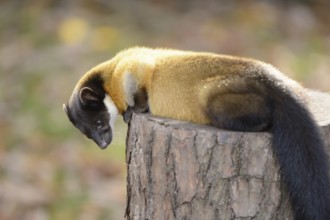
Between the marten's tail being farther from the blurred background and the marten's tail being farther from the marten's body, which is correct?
the blurred background

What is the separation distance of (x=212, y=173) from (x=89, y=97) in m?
1.04

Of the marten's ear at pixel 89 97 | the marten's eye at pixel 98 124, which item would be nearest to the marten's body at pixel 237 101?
the marten's ear at pixel 89 97

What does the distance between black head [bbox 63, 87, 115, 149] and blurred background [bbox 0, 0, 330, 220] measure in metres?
1.86

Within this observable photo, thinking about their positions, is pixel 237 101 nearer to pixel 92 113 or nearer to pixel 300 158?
pixel 300 158

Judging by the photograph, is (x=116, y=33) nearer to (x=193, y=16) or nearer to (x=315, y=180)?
(x=193, y=16)

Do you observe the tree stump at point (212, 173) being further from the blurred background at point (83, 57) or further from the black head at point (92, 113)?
the blurred background at point (83, 57)

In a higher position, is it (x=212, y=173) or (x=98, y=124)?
(x=98, y=124)

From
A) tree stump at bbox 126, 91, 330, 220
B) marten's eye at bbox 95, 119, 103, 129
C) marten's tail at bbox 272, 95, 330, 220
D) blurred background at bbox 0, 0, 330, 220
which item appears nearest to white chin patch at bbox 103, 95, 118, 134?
marten's eye at bbox 95, 119, 103, 129

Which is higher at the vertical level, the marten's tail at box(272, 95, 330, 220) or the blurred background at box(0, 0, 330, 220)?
the blurred background at box(0, 0, 330, 220)

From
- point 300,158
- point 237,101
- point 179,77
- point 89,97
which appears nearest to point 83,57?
point 89,97

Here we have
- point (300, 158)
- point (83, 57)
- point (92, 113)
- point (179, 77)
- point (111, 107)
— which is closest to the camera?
point (300, 158)

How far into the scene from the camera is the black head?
16.4 ft

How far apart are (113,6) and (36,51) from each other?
1467mm

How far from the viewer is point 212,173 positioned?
4289mm
